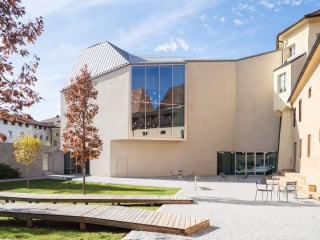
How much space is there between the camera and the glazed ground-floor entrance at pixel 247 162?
32.3 metres

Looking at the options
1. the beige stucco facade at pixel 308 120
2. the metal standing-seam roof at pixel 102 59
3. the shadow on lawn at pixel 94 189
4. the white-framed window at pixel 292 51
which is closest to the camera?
the beige stucco facade at pixel 308 120

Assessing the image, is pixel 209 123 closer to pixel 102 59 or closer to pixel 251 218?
pixel 102 59

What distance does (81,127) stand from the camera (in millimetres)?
18406

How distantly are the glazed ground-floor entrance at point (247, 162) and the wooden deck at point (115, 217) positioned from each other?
22706 mm

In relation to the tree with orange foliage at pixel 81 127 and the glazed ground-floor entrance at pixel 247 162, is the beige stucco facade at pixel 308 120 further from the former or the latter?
the tree with orange foliage at pixel 81 127

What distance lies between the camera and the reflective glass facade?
29625 millimetres

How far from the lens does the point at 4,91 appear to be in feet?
20.6

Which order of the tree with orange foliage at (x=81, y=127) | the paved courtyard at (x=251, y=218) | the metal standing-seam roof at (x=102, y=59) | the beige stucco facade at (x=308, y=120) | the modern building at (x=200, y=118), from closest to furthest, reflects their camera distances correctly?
the paved courtyard at (x=251, y=218) < the tree with orange foliage at (x=81, y=127) < the beige stucco facade at (x=308, y=120) < the modern building at (x=200, y=118) < the metal standing-seam roof at (x=102, y=59)

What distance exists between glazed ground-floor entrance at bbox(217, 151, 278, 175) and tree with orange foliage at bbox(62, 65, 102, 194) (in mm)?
16584

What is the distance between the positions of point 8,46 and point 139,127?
78.1ft

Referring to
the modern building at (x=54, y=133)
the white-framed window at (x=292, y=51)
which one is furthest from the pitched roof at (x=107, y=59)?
the modern building at (x=54, y=133)

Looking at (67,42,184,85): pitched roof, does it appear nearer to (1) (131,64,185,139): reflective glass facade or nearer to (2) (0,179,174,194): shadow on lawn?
(1) (131,64,185,139): reflective glass facade

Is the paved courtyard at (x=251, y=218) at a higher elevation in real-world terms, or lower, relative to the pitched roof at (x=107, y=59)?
lower

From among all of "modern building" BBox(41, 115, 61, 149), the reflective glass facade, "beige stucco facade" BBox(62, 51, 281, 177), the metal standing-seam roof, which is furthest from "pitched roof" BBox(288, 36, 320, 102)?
"modern building" BBox(41, 115, 61, 149)
